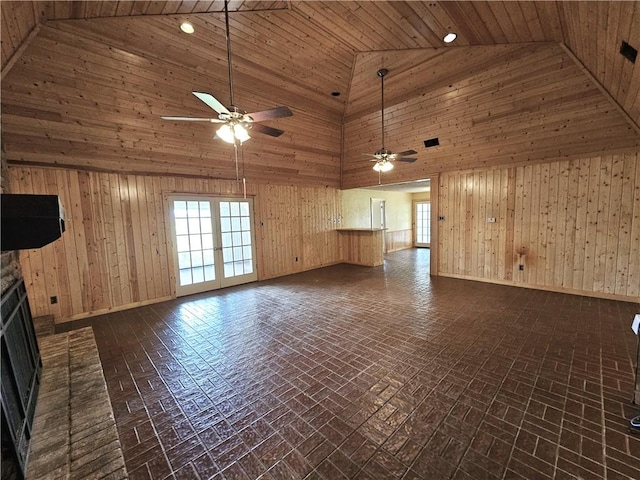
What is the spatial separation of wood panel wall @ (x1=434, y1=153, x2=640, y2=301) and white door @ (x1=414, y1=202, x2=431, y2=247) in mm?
4715

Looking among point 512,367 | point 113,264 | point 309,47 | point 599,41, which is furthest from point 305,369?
point 599,41

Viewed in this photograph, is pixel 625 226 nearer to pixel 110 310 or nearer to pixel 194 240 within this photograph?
pixel 194 240

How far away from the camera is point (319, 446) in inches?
72.5

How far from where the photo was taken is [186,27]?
343 centimetres

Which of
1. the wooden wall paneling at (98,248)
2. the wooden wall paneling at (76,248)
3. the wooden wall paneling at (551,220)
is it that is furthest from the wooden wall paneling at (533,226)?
the wooden wall paneling at (76,248)

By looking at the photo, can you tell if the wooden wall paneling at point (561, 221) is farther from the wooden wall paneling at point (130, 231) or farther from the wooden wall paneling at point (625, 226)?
the wooden wall paneling at point (130, 231)

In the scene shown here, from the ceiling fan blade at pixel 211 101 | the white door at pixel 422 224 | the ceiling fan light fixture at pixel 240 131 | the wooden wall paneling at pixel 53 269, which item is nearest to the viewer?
the ceiling fan blade at pixel 211 101

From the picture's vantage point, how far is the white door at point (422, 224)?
11004 mm

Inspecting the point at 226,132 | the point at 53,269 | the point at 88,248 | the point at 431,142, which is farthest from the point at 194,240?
the point at 431,142

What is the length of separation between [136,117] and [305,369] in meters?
4.49

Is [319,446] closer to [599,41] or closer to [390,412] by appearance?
[390,412]

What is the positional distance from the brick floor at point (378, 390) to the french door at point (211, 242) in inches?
50.1

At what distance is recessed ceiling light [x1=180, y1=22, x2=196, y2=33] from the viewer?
3381 mm

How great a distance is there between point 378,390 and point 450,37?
4.62 metres
